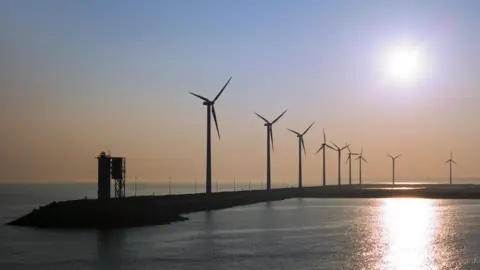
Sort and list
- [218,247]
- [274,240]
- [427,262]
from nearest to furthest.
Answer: [427,262] → [218,247] → [274,240]

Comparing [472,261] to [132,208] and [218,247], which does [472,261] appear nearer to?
[218,247]

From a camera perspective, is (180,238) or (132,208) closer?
(180,238)

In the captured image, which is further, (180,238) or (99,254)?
(180,238)

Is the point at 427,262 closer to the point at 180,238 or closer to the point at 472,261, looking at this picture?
the point at 472,261

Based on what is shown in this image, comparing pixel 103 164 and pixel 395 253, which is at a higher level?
pixel 103 164

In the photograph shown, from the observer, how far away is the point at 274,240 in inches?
2137

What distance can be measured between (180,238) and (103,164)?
17.9 metres

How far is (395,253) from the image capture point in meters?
46.1

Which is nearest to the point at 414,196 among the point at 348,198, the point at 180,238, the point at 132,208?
the point at 348,198

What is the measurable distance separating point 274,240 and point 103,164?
23.6 meters

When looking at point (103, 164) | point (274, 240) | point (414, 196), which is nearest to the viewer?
point (274, 240)

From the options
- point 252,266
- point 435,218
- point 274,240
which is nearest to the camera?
point 252,266

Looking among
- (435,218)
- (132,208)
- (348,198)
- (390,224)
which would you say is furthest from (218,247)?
(348,198)

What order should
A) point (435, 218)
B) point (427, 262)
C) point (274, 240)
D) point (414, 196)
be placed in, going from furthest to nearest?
1. point (414, 196)
2. point (435, 218)
3. point (274, 240)
4. point (427, 262)
